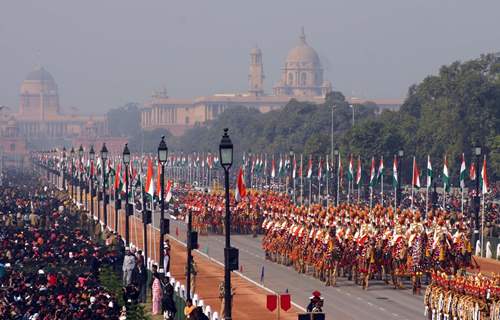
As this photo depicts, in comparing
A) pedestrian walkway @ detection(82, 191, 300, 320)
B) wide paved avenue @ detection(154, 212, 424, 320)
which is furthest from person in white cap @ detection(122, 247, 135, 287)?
wide paved avenue @ detection(154, 212, 424, 320)

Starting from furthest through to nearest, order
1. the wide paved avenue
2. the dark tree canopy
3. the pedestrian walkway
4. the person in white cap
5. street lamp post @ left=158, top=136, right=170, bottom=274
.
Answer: the dark tree canopy
street lamp post @ left=158, top=136, right=170, bottom=274
the person in white cap
the pedestrian walkway
the wide paved avenue

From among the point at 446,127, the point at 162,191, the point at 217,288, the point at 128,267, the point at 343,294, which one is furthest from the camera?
the point at 446,127

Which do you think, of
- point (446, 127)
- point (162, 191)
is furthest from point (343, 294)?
point (446, 127)

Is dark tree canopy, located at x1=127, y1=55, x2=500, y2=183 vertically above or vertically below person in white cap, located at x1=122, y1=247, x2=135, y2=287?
above

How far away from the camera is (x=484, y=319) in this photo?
32312 millimetres

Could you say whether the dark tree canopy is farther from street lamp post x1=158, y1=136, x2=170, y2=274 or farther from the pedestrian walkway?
street lamp post x1=158, y1=136, x2=170, y2=274

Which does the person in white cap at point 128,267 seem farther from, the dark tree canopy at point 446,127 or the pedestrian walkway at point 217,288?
the dark tree canopy at point 446,127

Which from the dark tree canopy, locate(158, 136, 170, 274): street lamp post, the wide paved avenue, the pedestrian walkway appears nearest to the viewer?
the wide paved avenue

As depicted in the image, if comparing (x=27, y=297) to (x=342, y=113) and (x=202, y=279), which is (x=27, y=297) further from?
(x=342, y=113)

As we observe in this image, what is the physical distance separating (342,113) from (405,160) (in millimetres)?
60961

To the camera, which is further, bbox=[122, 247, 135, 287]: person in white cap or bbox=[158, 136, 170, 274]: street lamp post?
bbox=[158, 136, 170, 274]: street lamp post

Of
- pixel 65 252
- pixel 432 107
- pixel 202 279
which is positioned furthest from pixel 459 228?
pixel 432 107

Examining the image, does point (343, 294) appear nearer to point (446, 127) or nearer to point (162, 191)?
point (162, 191)

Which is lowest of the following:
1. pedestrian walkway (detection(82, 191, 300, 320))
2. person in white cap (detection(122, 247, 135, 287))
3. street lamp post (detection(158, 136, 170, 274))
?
pedestrian walkway (detection(82, 191, 300, 320))
